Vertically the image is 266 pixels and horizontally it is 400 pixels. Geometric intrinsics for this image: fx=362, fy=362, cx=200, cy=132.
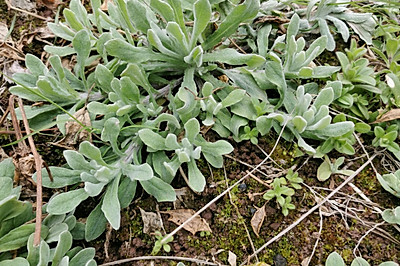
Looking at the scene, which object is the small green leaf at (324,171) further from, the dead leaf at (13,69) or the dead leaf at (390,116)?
the dead leaf at (13,69)

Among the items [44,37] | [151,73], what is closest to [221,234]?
[151,73]

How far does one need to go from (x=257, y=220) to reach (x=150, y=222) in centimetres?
55

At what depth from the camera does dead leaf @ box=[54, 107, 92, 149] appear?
1.99m

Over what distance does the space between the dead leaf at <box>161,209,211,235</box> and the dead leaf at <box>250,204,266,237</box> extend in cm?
23

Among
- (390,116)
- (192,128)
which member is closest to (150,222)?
(192,128)

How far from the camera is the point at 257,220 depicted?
6.08 ft

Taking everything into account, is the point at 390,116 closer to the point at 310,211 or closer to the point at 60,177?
the point at 310,211

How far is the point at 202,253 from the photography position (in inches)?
70.5

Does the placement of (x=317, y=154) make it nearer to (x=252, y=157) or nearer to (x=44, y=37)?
(x=252, y=157)

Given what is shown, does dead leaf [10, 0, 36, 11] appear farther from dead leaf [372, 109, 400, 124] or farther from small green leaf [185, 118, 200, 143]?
dead leaf [372, 109, 400, 124]

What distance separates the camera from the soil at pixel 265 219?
1793 millimetres

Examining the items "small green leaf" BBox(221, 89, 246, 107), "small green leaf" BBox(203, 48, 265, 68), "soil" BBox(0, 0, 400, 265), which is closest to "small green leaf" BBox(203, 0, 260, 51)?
"small green leaf" BBox(203, 48, 265, 68)

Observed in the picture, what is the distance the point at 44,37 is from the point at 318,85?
1.84m

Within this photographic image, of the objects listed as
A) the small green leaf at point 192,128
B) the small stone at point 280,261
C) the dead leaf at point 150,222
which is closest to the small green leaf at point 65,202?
the dead leaf at point 150,222
